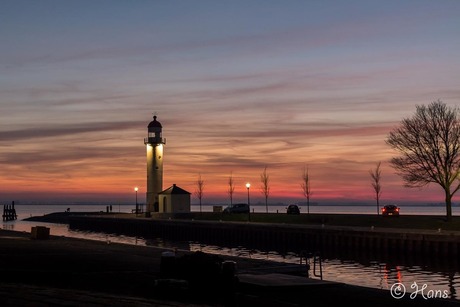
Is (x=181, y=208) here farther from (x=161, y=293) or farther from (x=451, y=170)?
(x=161, y=293)

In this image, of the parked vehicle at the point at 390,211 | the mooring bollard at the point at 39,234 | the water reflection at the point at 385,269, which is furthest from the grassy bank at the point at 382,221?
the mooring bollard at the point at 39,234

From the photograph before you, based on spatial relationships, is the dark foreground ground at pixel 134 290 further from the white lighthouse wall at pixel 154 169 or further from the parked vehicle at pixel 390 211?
the white lighthouse wall at pixel 154 169

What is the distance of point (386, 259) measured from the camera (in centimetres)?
5247

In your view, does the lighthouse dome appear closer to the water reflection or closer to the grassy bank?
the grassy bank

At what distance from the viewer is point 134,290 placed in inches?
842

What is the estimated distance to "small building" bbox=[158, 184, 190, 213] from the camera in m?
104

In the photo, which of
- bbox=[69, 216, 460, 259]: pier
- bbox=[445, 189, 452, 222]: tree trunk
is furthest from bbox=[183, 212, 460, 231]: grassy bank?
bbox=[69, 216, 460, 259]: pier

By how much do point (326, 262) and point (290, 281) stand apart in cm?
2875

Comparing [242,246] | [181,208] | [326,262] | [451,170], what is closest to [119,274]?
[326,262]

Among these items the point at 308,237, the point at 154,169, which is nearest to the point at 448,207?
the point at 308,237

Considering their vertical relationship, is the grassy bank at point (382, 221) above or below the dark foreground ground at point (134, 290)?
above

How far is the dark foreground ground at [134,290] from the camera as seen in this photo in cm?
1720

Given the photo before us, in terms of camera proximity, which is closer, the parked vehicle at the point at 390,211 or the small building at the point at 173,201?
the parked vehicle at the point at 390,211

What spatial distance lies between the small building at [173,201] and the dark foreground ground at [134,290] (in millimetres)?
71363
